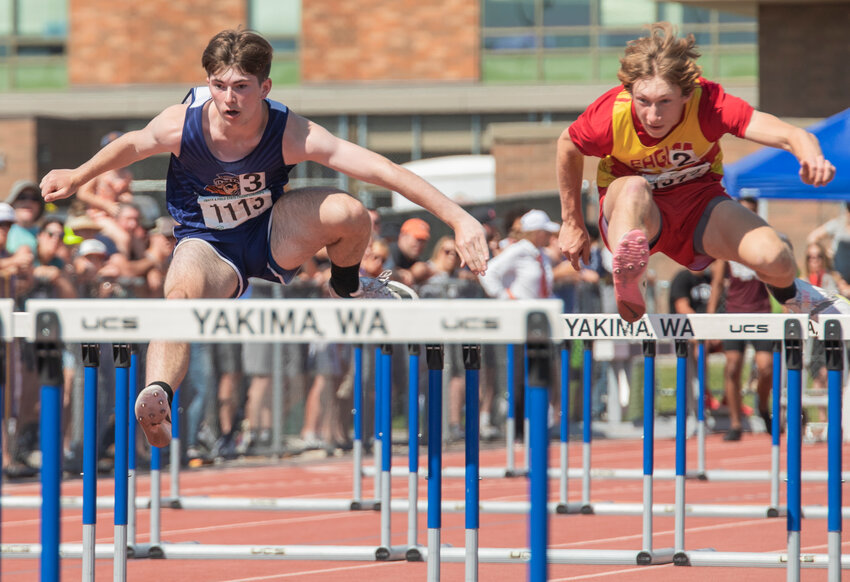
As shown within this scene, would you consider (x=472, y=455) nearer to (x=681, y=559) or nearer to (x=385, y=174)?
(x=385, y=174)

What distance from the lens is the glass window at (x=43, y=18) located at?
2962 cm

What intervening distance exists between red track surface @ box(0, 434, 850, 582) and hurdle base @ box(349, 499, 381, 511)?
3.8 inches

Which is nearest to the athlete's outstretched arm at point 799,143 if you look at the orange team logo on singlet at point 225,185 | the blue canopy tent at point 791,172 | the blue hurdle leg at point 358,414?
the orange team logo on singlet at point 225,185

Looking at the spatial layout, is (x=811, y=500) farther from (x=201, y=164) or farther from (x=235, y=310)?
(x=235, y=310)

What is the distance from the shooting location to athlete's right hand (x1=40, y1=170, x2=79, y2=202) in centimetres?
468

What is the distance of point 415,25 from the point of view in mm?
29438

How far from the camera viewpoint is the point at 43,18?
29.9 m

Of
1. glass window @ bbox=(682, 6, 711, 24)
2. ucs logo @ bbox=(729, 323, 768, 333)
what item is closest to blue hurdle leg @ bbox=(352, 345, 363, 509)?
ucs logo @ bbox=(729, 323, 768, 333)

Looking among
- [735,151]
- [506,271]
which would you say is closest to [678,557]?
[506,271]

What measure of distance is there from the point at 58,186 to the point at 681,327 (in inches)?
98.7

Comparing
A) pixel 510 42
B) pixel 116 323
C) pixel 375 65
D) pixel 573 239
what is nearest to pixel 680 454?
pixel 573 239

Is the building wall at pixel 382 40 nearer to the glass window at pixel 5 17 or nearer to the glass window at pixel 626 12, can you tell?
the glass window at pixel 626 12

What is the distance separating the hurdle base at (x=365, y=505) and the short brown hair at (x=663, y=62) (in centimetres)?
352

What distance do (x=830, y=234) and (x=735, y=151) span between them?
4505 mm
